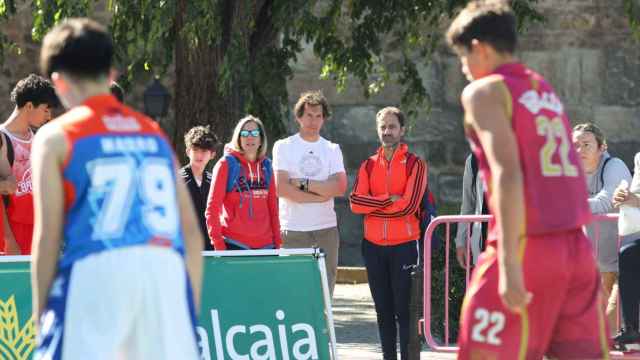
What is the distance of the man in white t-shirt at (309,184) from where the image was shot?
11.2m

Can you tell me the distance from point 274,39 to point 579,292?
32.4ft

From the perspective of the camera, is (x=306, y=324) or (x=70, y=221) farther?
(x=306, y=324)

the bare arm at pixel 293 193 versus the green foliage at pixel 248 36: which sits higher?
the green foliage at pixel 248 36

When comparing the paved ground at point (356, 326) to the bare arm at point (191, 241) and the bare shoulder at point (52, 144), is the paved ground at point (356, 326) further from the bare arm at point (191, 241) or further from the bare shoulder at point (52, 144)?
the bare shoulder at point (52, 144)

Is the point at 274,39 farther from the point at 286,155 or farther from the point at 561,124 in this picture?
the point at 561,124

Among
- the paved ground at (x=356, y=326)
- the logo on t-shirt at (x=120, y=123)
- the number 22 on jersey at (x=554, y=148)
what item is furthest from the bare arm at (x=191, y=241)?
the paved ground at (x=356, y=326)

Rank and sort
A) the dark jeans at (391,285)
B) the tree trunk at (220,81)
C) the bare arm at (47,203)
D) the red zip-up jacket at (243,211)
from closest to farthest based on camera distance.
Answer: the bare arm at (47,203), the dark jeans at (391,285), the red zip-up jacket at (243,211), the tree trunk at (220,81)

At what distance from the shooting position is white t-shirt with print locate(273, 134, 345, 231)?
442 inches

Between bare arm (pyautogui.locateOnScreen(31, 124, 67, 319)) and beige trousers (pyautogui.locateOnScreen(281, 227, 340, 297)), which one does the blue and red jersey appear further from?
beige trousers (pyautogui.locateOnScreen(281, 227, 340, 297))

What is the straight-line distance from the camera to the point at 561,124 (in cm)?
590

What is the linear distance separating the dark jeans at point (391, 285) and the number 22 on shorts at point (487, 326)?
4519 mm

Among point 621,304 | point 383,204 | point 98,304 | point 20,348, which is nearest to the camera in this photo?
point 98,304

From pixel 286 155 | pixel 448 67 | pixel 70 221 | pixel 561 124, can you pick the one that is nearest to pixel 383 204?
pixel 286 155

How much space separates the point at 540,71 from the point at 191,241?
1669cm
